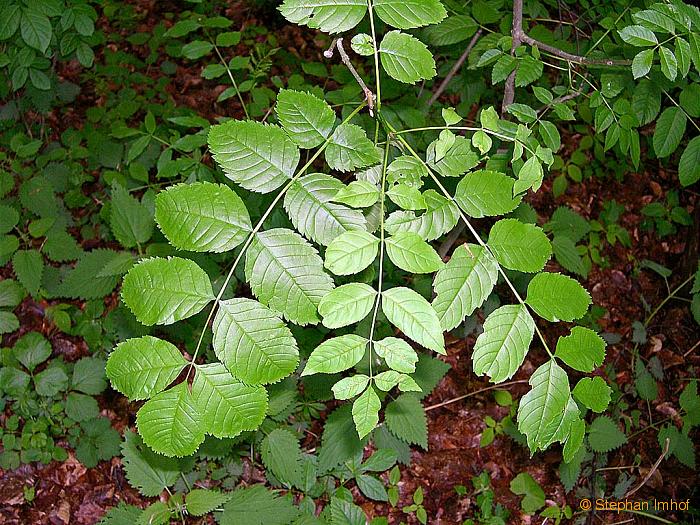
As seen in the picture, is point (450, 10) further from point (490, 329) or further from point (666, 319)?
point (666, 319)

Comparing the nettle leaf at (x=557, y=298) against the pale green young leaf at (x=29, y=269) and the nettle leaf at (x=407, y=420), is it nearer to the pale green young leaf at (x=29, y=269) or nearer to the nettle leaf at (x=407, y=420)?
the nettle leaf at (x=407, y=420)

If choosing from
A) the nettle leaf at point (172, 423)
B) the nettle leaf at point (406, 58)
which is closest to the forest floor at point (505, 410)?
the nettle leaf at point (172, 423)

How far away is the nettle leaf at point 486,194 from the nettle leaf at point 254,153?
0.41 metres

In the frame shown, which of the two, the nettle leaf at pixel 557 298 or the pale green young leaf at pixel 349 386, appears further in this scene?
the nettle leaf at pixel 557 298

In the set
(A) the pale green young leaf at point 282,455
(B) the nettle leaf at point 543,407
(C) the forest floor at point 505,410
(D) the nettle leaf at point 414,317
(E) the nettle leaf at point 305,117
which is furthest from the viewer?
(C) the forest floor at point 505,410

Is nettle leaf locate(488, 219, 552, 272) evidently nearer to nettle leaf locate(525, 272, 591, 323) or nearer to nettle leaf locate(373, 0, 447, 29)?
nettle leaf locate(525, 272, 591, 323)

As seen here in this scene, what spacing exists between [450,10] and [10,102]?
2.84 m

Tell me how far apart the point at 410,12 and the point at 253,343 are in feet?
2.73

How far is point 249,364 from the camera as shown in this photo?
4.06ft

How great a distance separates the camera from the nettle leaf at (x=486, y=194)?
1.42m

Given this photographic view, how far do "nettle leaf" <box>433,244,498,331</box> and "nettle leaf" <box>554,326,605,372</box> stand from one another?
0.22m

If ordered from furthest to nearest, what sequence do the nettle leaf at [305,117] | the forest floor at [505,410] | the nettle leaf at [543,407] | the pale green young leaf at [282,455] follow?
the forest floor at [505,410]
the pale green young leaf at [282,455]
the nettle leaf at [305,117]
the nettle leaf at [543,407]

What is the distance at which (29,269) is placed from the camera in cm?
289

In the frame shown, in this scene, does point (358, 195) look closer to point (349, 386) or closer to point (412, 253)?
point (412, 253)
